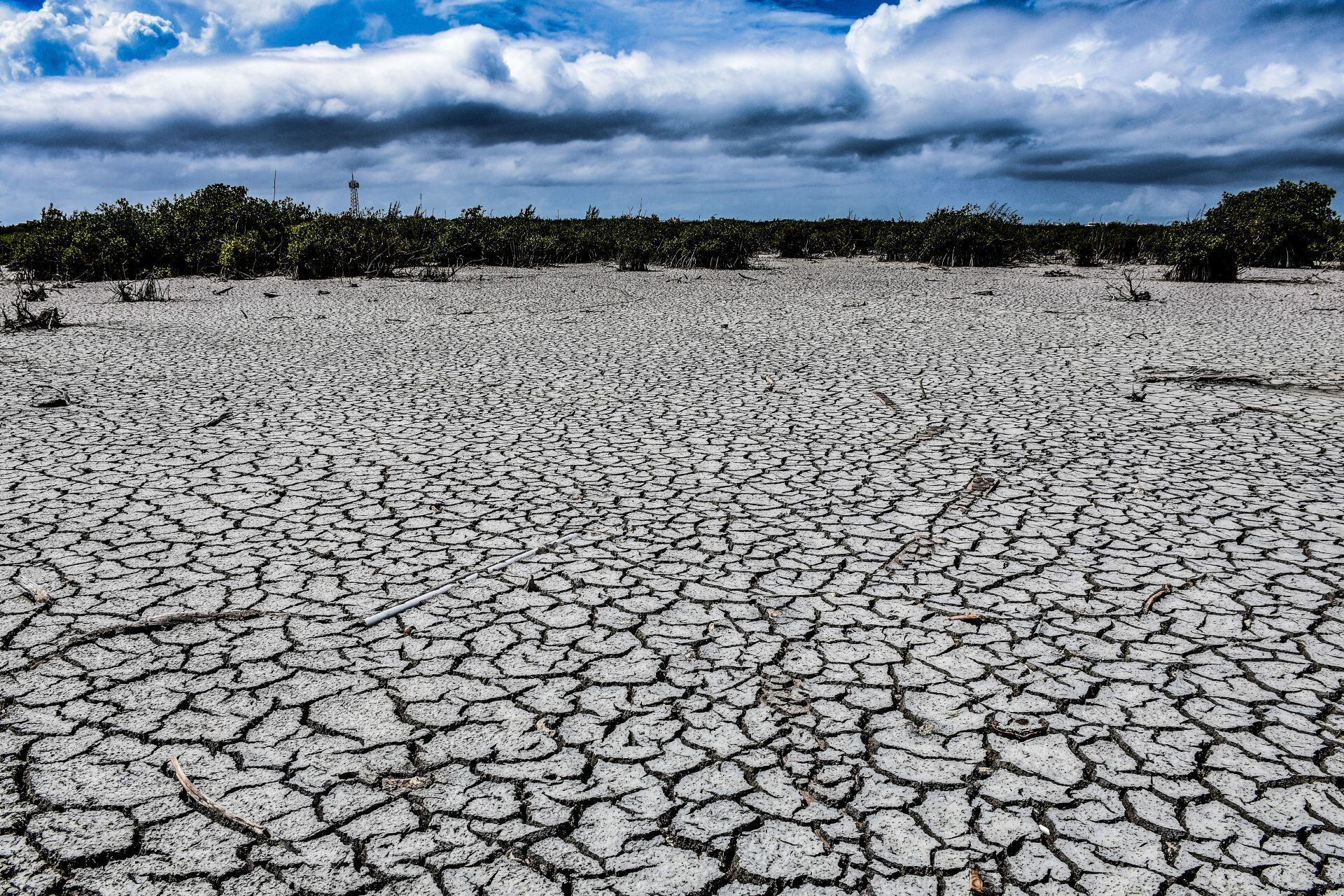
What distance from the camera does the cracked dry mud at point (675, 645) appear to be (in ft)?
6.94

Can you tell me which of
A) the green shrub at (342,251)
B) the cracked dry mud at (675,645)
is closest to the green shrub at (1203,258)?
the cracked dry mud at (675,645)

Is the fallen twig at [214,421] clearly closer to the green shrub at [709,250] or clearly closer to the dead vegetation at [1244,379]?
the dead vegetation at [1244,379]

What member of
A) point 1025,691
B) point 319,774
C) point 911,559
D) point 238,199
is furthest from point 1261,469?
point 238,199

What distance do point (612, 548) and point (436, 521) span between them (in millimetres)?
894

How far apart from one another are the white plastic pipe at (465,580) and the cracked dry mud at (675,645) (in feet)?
0.21

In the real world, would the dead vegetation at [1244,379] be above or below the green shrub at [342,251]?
below

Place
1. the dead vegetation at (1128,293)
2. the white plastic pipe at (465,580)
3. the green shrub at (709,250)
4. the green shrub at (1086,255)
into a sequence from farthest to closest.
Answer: the green shrub at (1086,255) < the green shrub at (709,250) < the dead vegetation at (1128,293) < the white plastic pipe at (465,580)

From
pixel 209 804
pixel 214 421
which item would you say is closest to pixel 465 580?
pixel 209 804

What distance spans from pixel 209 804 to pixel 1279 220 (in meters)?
24.8

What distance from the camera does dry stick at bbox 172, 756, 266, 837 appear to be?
7.06ft

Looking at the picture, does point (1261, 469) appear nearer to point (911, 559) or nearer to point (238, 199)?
point (911, 559)

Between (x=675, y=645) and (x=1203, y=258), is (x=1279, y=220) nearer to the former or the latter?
(x=1203, y=258)

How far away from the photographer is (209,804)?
2227 millimetres

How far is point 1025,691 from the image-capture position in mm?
2773
